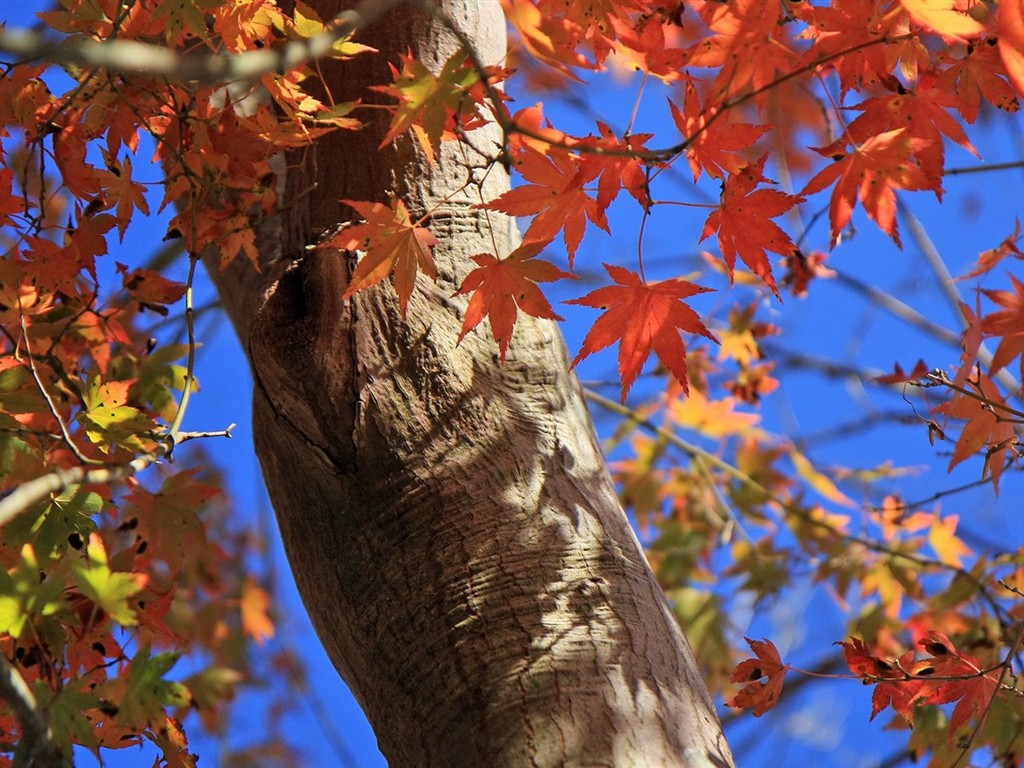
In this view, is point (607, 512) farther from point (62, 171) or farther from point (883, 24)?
point (62, 171)

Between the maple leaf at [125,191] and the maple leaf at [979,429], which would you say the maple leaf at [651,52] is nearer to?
the maple leaf at [979,429]

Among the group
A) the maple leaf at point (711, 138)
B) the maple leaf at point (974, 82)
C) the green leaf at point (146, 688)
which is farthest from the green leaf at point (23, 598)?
the maple leaf at point (974, 82)

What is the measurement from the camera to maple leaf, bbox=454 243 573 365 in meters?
1.22

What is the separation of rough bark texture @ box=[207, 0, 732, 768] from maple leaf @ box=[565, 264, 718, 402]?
12cm

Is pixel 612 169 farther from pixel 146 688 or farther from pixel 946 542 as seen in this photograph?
pixel 946 542

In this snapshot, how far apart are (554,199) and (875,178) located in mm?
414

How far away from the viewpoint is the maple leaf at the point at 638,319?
1.25 metres

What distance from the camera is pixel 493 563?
1.13 m

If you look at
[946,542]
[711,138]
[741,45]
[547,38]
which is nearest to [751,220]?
[711,138]

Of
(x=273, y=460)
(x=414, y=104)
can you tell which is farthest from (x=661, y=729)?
(x=414, y=104)

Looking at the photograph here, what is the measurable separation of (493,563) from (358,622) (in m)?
0.19

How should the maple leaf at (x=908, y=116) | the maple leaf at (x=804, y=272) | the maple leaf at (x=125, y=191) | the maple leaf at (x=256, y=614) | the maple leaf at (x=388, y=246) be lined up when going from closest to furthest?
the maple leaf at (x=388, y=246) → the maple leaf at (x=908, y=116) → the maple leaf at (x=125, y=191) → the maple leaf at (x=804, y=272) → the maple leaf at (x=256, y=614)

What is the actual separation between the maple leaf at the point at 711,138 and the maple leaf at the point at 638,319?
16cm

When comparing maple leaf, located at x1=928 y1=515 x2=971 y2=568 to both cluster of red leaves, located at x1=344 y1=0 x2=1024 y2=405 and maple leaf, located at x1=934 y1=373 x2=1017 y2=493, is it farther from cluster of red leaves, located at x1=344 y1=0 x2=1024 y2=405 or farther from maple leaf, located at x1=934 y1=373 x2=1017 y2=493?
cluster of red leaves, located at x1=344 y1=0 x2=1024 y2=405
